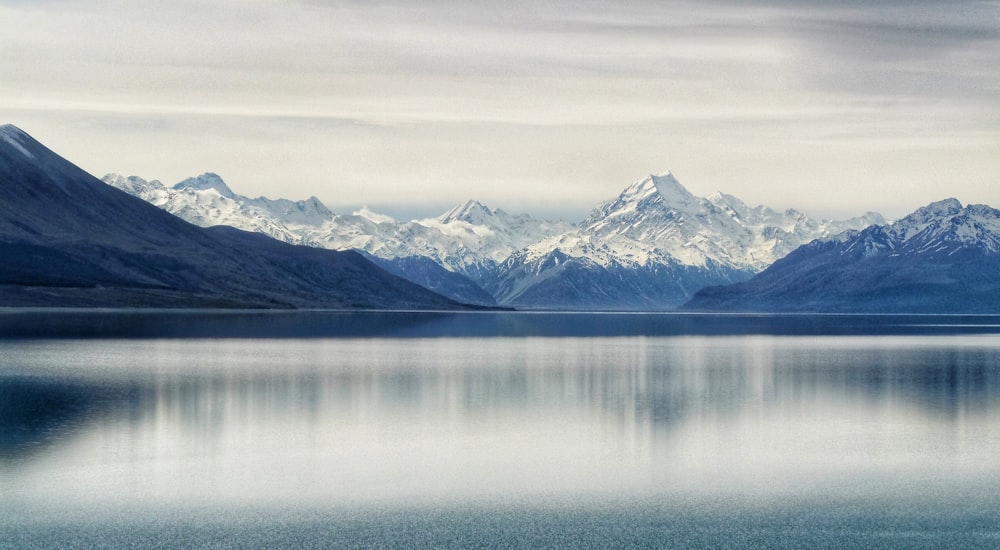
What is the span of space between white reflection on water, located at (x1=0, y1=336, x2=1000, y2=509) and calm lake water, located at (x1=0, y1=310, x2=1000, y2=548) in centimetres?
22

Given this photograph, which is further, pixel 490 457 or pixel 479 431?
pixel 479 431

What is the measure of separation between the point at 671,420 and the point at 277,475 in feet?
88.1

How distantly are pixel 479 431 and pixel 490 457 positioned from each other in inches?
339

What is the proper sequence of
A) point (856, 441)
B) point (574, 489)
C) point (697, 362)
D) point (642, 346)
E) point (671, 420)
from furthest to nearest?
point (642, 346), point (697, 362), point (671, 420), point (856, 441), point (574, 489)

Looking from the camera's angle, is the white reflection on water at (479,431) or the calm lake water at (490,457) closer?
the calm lake water at (490,457)

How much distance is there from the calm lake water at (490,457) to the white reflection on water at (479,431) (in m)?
0.22

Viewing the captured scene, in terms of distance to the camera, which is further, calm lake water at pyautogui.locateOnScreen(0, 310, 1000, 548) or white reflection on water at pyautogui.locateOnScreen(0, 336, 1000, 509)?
white reflection on water at pyautogui.locateOnScreen(0, 336, 1000, 509)

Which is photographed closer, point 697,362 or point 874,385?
point 874,385

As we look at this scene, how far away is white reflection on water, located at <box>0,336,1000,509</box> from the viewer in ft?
147

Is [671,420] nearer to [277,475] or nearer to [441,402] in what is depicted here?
[441,402]

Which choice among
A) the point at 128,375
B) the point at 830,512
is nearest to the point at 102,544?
the point at 830,512

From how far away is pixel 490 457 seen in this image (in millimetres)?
52094

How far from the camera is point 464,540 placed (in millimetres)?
36125

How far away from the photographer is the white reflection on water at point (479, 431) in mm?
44688
